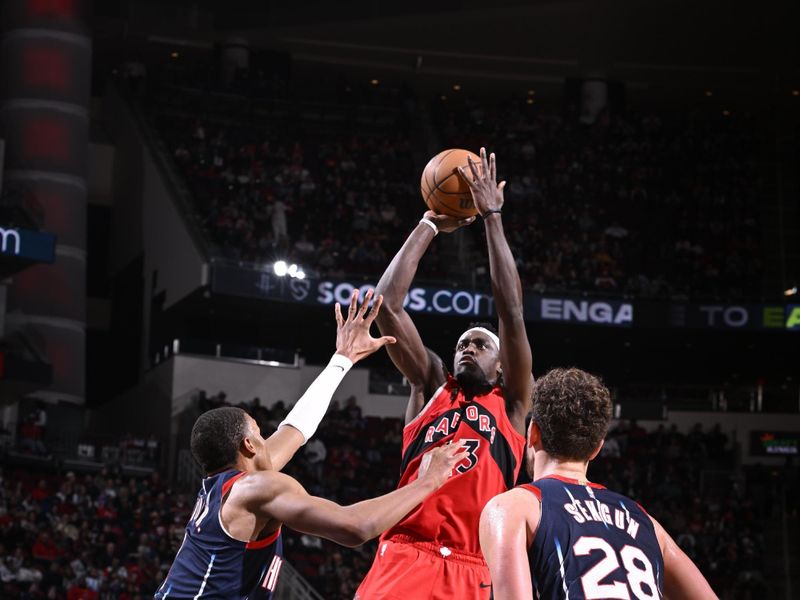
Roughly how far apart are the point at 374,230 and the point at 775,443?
941cm

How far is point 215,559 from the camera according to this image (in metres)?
4.91

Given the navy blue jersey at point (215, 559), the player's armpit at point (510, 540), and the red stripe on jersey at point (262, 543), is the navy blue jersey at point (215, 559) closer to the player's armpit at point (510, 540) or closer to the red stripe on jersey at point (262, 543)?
the red stripe on jersey at point (262, 543)

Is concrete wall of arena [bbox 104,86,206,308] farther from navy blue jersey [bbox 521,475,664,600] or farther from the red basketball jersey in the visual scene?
navy blue jersey [bbox 521,475,664,600]

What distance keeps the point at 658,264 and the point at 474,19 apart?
763cm

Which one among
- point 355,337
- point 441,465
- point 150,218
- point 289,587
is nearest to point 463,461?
point 355,337

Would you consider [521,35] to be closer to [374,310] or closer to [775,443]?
[775,443]

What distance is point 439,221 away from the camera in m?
6.28

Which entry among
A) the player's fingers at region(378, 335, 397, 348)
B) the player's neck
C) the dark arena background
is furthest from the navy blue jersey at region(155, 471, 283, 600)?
the dark arena background

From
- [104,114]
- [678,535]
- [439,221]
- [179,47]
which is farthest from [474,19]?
[439,221]

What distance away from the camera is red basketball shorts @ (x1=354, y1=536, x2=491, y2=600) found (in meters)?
5.50

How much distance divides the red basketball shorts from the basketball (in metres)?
1.70

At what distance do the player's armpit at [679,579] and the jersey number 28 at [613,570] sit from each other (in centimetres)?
17

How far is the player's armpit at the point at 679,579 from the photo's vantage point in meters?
3.83

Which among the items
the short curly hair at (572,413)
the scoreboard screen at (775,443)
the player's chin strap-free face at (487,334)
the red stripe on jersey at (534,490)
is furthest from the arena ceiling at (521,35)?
the red stripe on jersey at (534,490)
